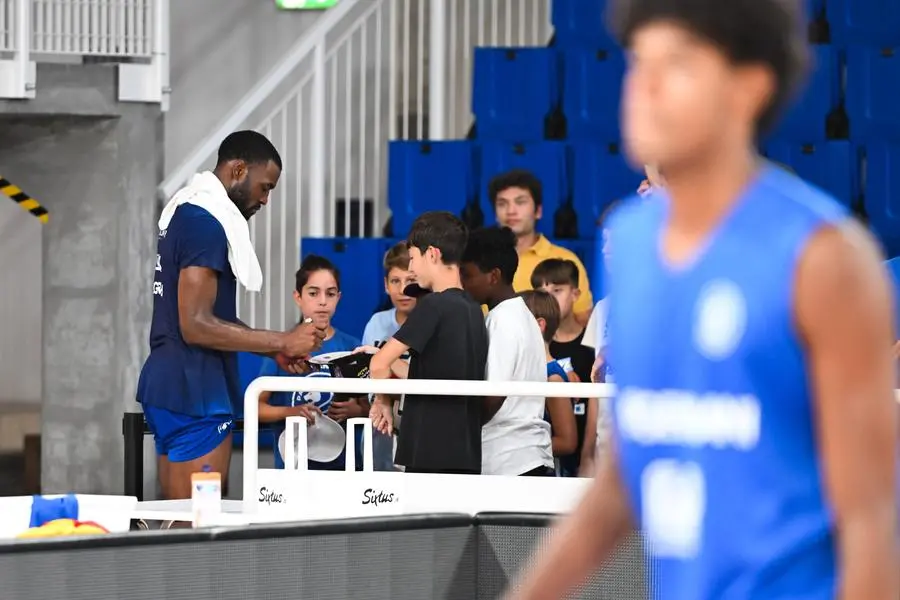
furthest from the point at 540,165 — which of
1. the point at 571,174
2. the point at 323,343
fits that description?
the point at 323,343

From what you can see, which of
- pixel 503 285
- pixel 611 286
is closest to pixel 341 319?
pixel 503 285

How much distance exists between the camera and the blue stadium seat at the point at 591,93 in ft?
31.1

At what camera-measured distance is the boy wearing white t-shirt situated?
18.0ft

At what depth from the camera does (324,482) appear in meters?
5.06

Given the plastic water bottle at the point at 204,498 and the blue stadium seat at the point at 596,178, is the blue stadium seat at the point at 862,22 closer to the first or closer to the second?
the blue stadium seat at the point at 596,178

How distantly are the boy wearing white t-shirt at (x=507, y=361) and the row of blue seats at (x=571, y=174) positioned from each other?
294cm

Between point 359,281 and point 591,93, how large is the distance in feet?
6.12

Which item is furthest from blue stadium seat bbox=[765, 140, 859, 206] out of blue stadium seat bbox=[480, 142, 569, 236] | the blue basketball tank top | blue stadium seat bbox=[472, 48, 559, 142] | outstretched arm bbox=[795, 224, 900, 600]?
outstretched arm bbox=[795, 224, 900, 600]

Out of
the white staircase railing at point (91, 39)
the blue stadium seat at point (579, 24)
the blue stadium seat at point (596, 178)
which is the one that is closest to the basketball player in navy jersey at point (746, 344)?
the blue stadium seat at point (596, 178)

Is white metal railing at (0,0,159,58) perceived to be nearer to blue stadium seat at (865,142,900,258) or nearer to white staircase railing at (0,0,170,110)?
white staircase railing at (0,0,170,110)

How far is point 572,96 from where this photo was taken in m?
9.51

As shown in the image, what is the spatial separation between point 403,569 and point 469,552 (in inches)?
7.6

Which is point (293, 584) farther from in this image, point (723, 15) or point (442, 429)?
point (723, 15)

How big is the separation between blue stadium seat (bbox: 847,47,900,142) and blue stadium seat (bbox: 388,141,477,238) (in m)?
2.18
